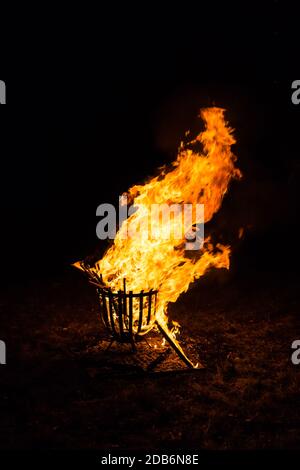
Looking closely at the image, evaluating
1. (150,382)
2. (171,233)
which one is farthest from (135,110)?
(150,382)

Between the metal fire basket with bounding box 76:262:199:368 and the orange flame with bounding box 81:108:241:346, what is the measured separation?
125 millimetres

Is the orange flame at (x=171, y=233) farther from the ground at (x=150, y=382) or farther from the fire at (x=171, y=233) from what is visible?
the ground at (x=150, y=382)

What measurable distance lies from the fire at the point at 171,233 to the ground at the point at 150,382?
0.67 metres

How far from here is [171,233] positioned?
5.53 meters

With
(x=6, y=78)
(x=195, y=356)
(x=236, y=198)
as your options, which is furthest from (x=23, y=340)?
(x=6, y=78)

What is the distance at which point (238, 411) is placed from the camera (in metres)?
4.41

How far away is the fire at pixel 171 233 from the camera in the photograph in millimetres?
5469

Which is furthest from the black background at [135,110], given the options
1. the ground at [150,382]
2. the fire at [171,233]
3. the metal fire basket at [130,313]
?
the metal fire basket at [130,313]

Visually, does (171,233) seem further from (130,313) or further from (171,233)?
(130,313)

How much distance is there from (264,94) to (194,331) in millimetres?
6707

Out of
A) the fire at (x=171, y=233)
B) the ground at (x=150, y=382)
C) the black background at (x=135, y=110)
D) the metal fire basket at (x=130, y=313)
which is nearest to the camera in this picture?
the ground at (x=150, y=382)

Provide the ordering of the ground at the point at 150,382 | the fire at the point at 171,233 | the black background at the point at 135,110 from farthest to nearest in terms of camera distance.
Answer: the black background at the point at 135,110, the fire at the point at 171,233, the ground at the point at 150,382

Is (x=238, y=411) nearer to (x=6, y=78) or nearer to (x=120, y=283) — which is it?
(x=120, y=283)
